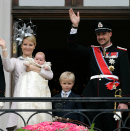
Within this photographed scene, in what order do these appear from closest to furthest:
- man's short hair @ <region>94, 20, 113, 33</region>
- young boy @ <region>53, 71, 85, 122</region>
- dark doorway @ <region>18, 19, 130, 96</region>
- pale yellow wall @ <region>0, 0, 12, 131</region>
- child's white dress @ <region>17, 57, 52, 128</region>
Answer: child's white dress @ <region>17, 57, 52, 128</region>
young boy @ <region>53, 71, 85, 122</region>
man's short hair @ <region>94, 20, 113, 33</region>
pale yellow wall @ <region>0, 0, 12, 131</region>
dark doorway @ <region>18, 19, 130, 96</region>

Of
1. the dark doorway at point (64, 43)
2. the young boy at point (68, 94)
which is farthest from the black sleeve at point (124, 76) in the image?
the dark doorway at point (64, 43)

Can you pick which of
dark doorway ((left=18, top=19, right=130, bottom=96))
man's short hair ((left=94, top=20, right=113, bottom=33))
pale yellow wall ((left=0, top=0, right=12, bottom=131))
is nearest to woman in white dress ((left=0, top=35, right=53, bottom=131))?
man's short hair ((left=94, top=20, right=113, bottom=33))

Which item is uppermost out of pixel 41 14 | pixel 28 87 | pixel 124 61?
pixel 41 14

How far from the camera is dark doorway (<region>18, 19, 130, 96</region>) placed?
918 cm

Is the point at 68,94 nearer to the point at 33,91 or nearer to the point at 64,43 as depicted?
the point at 33,91

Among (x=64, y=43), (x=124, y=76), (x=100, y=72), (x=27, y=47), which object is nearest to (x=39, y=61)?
(x=27, y=47)

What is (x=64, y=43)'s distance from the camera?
9539 mm

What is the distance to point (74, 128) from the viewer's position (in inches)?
151

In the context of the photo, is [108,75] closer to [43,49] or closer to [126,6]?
[126,6]

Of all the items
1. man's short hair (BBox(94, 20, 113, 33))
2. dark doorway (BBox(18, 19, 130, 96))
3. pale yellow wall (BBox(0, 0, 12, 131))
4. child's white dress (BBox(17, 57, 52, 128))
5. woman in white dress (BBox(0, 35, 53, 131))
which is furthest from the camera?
dark doorway (BBox(18, 19, 130, 96))

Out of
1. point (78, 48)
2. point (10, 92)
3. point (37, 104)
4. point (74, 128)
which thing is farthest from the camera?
point (10, 92)

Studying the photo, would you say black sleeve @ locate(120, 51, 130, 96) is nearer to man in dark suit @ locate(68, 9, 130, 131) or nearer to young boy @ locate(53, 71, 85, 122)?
man in dark suit @ locate(68, 9, 130, 131)

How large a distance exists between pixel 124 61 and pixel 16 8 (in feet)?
6.98

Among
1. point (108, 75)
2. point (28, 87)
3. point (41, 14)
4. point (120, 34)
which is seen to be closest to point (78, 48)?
point (108, 75)
